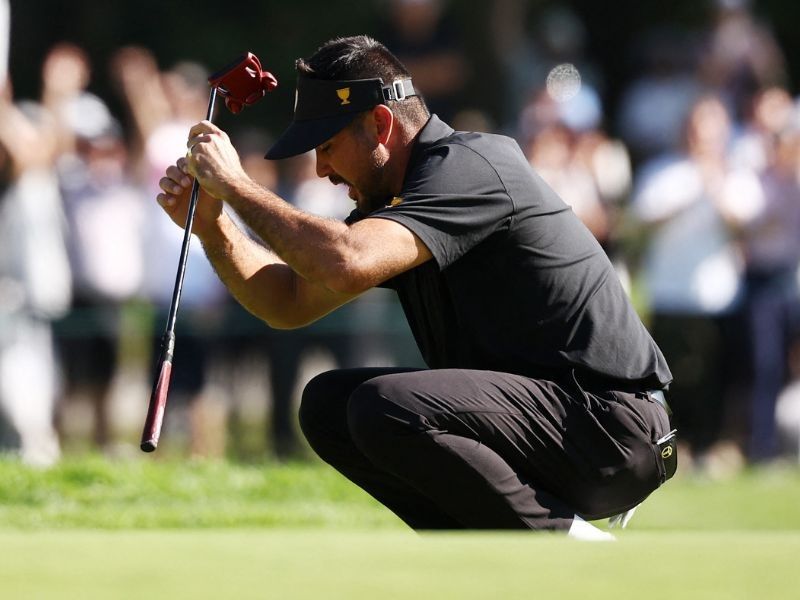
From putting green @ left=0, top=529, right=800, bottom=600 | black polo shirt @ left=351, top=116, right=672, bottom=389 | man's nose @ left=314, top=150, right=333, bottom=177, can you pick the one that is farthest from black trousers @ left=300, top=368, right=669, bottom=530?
putting green @ left=0, top=529, right=800, bottom=600

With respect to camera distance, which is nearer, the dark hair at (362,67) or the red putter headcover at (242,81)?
the dark hair at (362,67)

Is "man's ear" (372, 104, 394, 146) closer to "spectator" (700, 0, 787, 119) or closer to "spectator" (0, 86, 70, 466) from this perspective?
"spectator" (0, 86, 70, 466)

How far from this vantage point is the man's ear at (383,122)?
492 cm

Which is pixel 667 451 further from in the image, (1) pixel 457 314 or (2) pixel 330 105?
(2) pixel 330 105

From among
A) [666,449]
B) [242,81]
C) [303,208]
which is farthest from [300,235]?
[303,208]

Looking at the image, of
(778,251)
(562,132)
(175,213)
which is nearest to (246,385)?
(562,132)

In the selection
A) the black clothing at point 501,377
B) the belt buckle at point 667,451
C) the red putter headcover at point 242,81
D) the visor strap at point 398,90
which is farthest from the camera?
the red putter headcover at point 242,81

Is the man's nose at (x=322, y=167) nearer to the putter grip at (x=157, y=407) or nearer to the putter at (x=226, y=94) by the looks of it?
the putter at (x=226, y=94)

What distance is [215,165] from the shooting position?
4699mm

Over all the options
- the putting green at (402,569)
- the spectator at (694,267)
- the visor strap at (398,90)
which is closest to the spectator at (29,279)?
the spectator at (694,267)

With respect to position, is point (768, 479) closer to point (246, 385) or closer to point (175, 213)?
point (246, 385)

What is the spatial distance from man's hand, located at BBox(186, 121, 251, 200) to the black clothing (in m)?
0.44

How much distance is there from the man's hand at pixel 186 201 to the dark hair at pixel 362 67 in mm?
520

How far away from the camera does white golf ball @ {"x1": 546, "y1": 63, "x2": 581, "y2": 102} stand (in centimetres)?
1168
